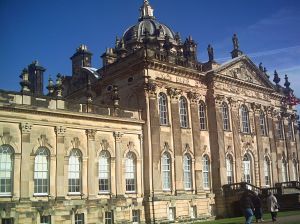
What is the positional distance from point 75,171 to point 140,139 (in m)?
6.21

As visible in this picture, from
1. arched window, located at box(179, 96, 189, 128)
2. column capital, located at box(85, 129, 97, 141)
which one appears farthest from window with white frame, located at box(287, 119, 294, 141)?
column capital, located at box(85, 129, 97, 141)

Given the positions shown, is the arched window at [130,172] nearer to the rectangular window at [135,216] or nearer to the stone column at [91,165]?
the rectangular window at [135,216]

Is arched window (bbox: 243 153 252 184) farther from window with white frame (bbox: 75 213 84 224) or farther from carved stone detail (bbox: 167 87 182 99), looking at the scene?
window with white frame (bbox: 75 213 84 224)

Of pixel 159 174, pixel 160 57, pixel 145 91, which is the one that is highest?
pixel 160 57

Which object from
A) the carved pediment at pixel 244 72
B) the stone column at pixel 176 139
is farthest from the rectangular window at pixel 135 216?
the carved pediment at pixel 244 72

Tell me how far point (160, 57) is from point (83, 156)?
35.5ft

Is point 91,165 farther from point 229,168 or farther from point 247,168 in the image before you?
point 247,168

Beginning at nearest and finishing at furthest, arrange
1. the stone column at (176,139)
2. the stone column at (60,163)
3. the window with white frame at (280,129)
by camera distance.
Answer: the stone column at (60,163) → the stone column at (176,139) → the window with white frame at (280,129)

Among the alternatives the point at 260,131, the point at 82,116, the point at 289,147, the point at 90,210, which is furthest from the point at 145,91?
the point at 289,147

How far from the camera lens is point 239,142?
3872 centimetres

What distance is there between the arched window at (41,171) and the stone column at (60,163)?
0.69m

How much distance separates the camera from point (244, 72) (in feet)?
136

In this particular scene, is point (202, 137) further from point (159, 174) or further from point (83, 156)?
point (83, 156)

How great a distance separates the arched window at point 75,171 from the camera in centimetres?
2747
